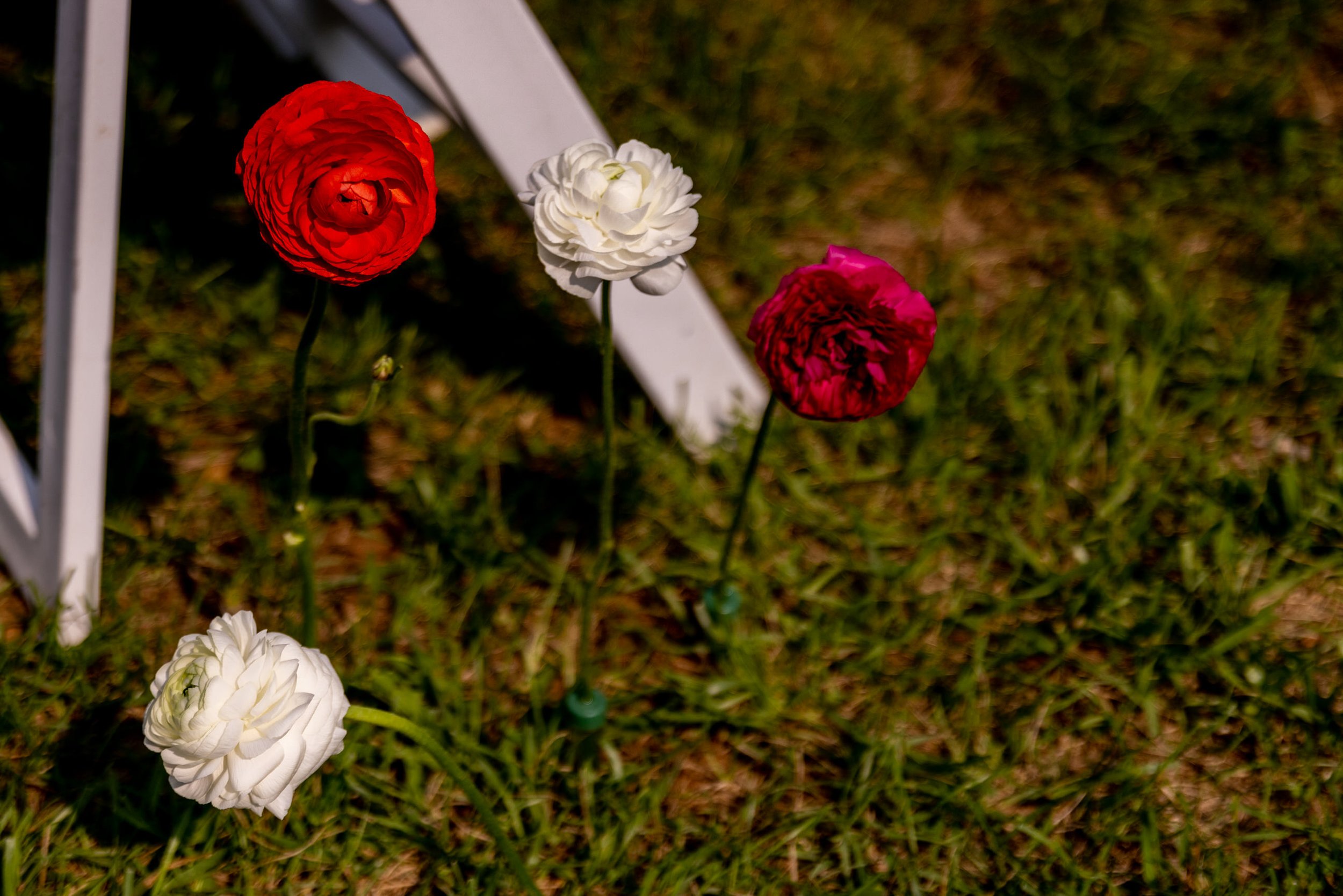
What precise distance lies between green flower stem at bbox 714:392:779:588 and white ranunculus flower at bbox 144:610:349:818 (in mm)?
531

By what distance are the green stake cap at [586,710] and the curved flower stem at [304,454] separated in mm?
331

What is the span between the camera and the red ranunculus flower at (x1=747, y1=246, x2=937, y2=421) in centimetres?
113

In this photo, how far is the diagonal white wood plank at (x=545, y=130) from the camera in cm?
137

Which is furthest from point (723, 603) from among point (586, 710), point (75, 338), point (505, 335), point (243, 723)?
point (75, 338)

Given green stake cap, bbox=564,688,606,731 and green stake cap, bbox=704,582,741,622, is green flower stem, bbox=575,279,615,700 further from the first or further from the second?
green stake cap, bbox=704,582,741,622

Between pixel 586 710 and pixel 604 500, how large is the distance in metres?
0.31

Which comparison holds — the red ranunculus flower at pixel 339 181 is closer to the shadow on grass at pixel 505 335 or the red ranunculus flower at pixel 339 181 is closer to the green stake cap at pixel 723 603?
the green stake cap at pixel 723 603

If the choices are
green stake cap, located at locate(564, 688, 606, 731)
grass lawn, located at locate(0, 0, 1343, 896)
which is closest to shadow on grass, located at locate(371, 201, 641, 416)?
grass lawn, located at locate(0, 0, 1343, 896)

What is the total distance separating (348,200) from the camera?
0.97 m

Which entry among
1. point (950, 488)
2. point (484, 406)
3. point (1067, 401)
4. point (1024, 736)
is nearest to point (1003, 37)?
point (1067, 401)

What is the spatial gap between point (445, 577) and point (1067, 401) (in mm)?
1038

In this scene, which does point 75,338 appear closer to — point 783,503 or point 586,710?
point 586,710

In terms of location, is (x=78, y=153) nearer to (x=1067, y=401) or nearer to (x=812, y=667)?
(x=812, y=667)

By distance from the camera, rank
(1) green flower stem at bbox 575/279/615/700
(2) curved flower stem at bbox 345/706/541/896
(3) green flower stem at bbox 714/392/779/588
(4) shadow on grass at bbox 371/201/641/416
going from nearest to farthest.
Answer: (2) curved flower stem at bbox 345/706/541/896 → (1) green flower stem at bbox 575/279/615/700 → (3) green flower stem at bbox 714/392/779/588 → (4) shadow on grass at bbox 371/201/641/416
